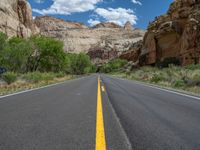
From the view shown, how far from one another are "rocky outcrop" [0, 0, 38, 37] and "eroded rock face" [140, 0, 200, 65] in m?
37.5

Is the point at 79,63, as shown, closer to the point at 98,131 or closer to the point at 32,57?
the point at 32,57

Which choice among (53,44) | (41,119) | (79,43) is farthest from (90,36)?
(41,119)

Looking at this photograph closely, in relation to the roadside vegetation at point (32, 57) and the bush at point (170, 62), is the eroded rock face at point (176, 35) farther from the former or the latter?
the roadside vegetation at point (32, 57)

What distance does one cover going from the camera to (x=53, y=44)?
141 feet

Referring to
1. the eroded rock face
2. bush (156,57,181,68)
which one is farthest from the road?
bush (156,57,181,68)

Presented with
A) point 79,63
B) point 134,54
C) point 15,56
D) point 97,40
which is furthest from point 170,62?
point 97,40

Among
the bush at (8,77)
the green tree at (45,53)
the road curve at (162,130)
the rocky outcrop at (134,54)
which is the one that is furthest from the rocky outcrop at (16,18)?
the road curve at (162,130)

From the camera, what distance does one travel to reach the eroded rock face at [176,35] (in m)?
42.8

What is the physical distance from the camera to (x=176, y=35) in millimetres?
52438

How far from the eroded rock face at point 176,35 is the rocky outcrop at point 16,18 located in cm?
3746

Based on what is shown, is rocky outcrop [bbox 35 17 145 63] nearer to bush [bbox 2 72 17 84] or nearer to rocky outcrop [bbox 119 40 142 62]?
rocky outcrop [bbox 119 40 142 62]

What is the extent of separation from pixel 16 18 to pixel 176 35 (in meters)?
45.9

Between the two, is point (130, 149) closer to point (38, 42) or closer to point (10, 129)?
point (10, 129)

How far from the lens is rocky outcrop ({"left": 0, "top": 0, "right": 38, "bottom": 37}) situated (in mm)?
58800
